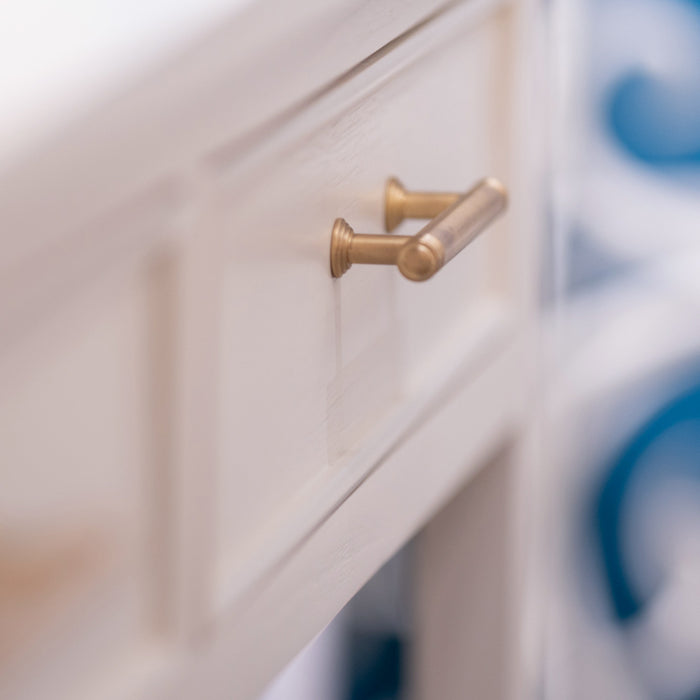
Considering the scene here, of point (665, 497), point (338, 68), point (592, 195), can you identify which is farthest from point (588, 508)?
point (338, 68)

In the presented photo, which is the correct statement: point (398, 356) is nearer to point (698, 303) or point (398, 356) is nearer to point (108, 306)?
point (108, 306)

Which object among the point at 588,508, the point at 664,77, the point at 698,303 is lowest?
the point at 588,508

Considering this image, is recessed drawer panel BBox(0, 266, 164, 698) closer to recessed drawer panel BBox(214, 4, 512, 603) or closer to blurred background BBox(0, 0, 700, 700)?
recessed drawer panel BBox(214, 4, 512, 603)

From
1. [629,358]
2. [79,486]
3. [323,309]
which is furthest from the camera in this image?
[629,358]

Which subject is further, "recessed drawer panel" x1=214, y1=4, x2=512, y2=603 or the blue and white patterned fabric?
the blue and white patterned fabric

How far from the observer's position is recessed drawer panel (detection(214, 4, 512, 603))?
0.29 metres

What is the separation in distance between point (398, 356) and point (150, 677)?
17cm

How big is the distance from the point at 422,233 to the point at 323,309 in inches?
1.6

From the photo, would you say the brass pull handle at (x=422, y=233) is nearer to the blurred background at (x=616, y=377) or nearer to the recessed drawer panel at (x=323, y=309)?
the recessed drawer panel at (x=323, y=309)

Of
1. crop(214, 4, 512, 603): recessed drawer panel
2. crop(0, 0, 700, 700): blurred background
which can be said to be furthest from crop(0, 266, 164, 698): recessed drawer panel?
crop(0, 0, 700, 700): blurred background

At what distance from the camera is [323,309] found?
0.34 meters

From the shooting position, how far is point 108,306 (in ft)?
0.74

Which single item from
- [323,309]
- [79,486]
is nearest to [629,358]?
[323,309]

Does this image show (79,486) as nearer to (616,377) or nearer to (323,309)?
(323,309)
